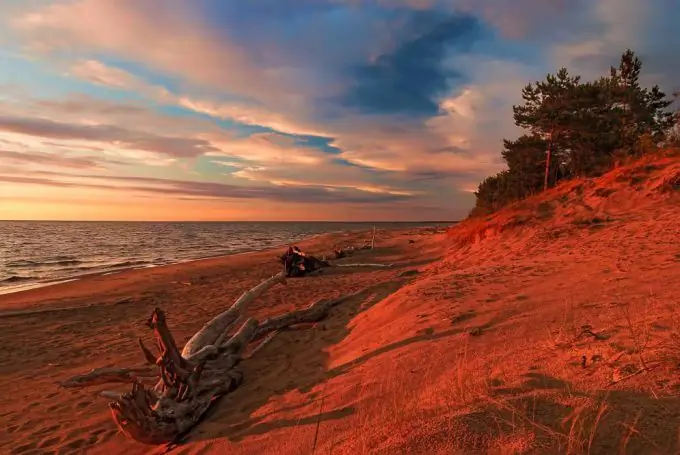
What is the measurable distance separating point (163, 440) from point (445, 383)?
10.8 feet

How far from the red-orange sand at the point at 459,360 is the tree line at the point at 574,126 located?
13988 mm

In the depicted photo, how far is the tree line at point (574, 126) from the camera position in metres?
24.7

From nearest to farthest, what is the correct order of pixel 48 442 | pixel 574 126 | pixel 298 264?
pixel 48 442 → pixel 298 264 → pixel 574 126

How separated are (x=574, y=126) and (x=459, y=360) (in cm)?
2588

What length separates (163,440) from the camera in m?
4.46

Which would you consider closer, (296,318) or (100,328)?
(296,318)

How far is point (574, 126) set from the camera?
24719mm

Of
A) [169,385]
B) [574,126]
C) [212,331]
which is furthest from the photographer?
[574,126]

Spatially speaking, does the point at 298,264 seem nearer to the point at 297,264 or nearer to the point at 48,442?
the point at 297,264

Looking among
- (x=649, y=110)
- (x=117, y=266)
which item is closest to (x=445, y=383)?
(x=117, y=266)

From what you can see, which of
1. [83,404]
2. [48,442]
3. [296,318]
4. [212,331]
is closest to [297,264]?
[296,318]

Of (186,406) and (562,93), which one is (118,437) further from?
(562,93)

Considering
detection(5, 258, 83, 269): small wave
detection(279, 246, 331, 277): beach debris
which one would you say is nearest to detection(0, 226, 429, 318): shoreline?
detection(279, 246, 331, 277): beach debris

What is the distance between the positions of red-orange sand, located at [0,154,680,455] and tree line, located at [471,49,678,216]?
551 inches
